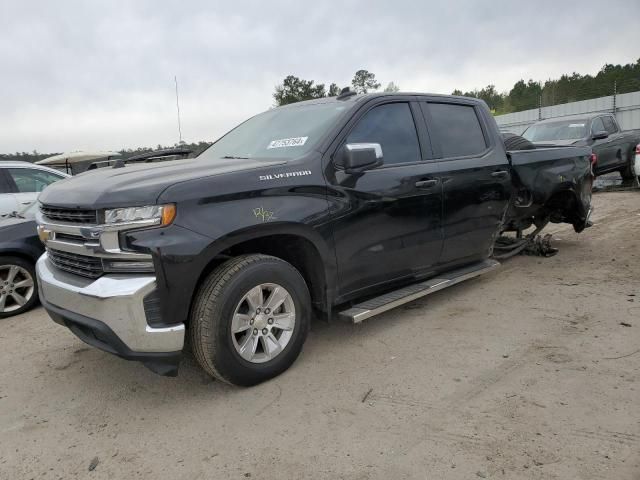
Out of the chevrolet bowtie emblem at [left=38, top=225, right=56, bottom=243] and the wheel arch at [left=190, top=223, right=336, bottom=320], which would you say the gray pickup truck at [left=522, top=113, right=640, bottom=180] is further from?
the chevrolet bowtie emblem at [left=38, top=225, right=56, bottom=243]

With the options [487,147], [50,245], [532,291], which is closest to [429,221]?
[487,147]

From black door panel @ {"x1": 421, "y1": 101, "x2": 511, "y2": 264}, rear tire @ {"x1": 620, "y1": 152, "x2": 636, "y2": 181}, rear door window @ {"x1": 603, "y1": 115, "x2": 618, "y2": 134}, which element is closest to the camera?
black door panel @ {"x1": 421, "y1": 101, "x2": 511, "y2": 264}

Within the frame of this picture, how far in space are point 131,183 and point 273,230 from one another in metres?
0.88

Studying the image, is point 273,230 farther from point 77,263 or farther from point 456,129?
point 456,129

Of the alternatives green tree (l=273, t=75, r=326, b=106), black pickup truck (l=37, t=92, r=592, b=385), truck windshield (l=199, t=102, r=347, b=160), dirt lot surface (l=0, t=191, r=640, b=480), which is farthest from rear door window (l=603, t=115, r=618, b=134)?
green tree (l=273, t=75, r=326, b=106)

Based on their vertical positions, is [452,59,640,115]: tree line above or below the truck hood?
above

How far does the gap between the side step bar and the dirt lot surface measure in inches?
11.3

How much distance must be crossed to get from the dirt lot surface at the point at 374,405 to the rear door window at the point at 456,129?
145 centimetres

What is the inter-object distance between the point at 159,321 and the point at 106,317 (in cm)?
28

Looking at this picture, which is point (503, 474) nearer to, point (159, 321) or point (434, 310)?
point (159, 321)

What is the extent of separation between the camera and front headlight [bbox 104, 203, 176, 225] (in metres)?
2.70

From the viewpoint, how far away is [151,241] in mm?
2672

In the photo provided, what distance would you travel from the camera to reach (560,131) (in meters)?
11.1

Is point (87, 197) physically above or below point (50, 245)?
above
